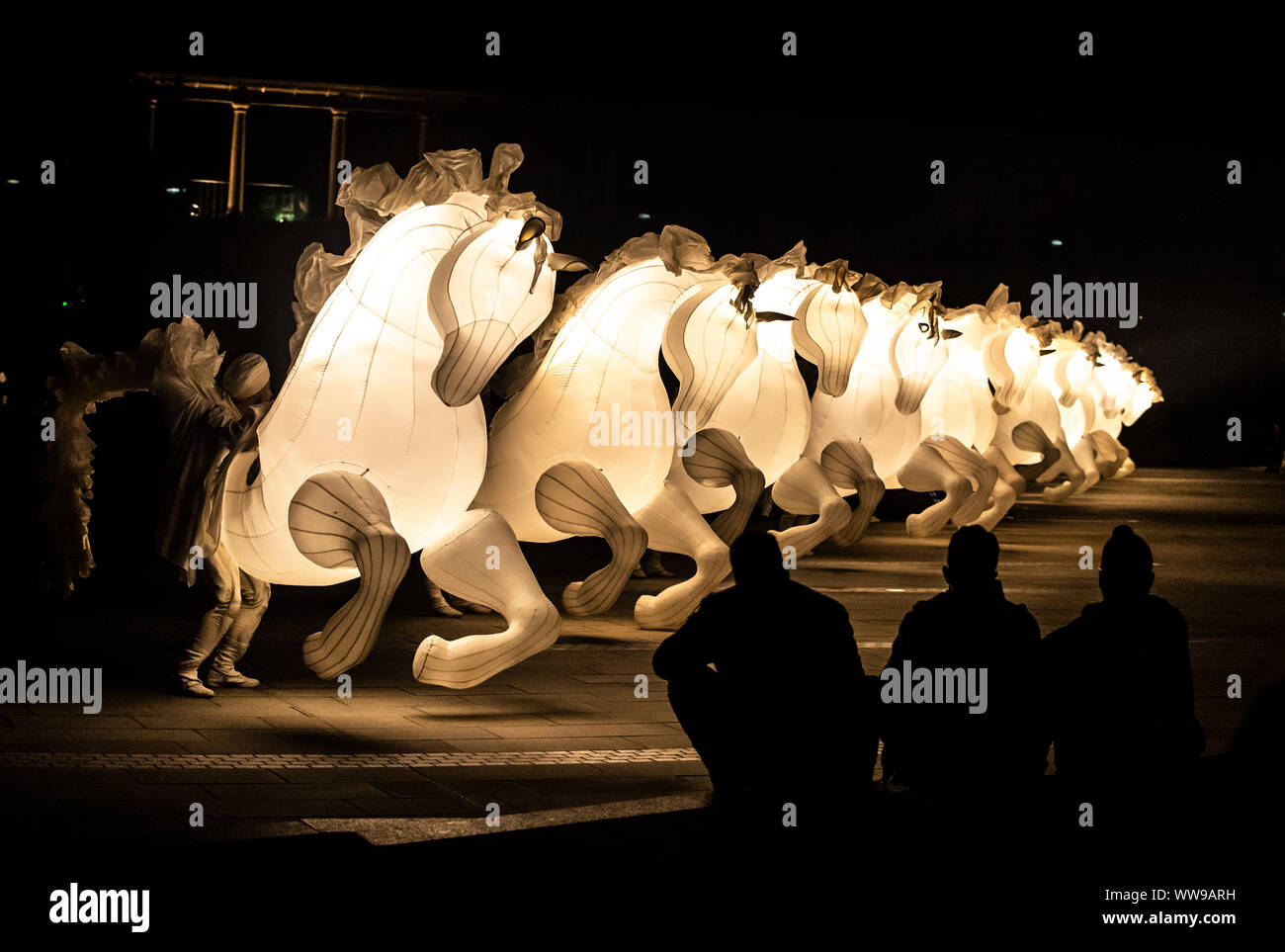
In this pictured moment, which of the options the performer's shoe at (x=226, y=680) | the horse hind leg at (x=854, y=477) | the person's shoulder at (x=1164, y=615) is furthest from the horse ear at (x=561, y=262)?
the horse hind leg at (x=854, y=477)

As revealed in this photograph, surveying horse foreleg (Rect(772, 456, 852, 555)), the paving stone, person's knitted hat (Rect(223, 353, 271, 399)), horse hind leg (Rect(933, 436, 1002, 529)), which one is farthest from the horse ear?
horse hind leg (Rect(933, 436, 1002, 529))

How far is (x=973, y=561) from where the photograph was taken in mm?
4672

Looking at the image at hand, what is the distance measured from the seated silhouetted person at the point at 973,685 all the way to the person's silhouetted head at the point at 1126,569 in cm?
26

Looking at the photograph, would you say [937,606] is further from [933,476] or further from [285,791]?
[933,476]

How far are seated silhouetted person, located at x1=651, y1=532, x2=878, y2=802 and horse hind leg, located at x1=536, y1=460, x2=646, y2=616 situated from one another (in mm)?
3989

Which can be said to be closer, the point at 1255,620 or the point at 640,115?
Result: the point at 1255,620

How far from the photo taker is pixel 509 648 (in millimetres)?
7320

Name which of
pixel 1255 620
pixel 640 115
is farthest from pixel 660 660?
pixel 640 115

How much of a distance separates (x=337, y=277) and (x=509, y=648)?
200cm

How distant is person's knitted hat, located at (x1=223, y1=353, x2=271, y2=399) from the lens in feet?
25.2

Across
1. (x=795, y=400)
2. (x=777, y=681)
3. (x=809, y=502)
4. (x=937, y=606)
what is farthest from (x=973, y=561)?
(x=809, y=502)

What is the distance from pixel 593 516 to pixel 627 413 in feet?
2.52

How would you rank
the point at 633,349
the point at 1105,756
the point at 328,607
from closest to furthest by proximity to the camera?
the point at 1105,756 < the point at 633,349 < the point at 328,607
